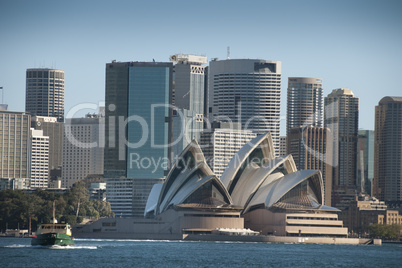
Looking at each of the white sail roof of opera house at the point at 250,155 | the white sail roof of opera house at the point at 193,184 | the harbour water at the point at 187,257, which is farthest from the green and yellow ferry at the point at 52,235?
the white sail roof of opera house at the point at 250,155

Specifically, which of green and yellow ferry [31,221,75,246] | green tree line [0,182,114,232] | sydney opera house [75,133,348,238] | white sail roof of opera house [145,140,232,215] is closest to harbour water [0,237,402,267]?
green and yellow ferry [31,221,75,246]

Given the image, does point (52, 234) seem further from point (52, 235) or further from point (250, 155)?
point (250, 155)

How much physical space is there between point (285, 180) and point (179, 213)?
17.4 m

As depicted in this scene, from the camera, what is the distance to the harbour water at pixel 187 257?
97375 mm

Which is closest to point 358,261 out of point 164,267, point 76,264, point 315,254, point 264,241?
point 315,254

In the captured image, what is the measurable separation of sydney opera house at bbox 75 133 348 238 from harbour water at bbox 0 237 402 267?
26.0 m

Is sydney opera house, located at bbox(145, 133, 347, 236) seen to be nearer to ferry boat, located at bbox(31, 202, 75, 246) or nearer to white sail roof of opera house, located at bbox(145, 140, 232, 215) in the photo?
white sail roof of opera house, located at bbox(145, 140, 232, 215)

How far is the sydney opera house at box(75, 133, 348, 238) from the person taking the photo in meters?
159

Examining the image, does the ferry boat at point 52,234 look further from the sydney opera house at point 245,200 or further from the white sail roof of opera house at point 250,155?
the white sail roof of opera house at point 250,155

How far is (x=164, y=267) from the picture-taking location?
94.6 metres

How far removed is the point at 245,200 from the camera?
6422 inches

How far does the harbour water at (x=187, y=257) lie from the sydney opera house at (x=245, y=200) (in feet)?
85.5

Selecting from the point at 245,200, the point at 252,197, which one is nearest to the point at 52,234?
the point at 245,200

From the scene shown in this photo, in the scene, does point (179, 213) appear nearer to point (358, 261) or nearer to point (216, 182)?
point (216, 182)
